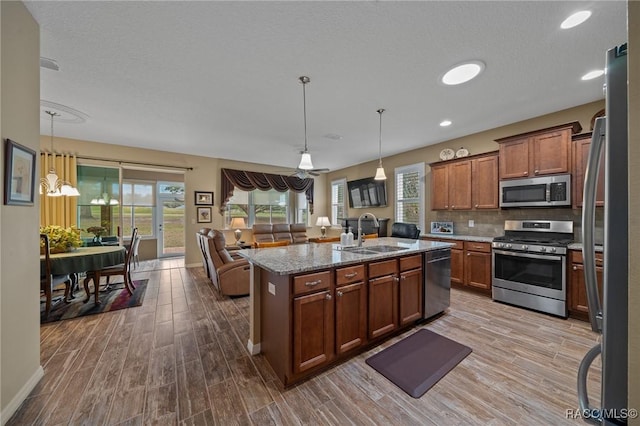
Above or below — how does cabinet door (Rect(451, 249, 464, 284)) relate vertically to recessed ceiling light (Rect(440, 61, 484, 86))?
below

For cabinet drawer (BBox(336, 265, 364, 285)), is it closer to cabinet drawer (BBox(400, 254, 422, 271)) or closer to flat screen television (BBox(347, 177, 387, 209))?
cabinet drawer (BBox(400, 254, 422, 271))

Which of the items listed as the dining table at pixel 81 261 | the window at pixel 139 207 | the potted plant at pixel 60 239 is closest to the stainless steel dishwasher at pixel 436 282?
the dining table at pixel 81 261

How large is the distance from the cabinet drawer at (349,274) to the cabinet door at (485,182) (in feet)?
10.1

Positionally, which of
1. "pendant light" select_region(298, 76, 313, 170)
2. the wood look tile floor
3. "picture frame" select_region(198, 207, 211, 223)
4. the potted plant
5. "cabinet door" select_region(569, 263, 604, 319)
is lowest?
the wood look tile floor

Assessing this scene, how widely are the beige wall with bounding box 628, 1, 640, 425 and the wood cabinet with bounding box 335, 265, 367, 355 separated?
1.58 meters

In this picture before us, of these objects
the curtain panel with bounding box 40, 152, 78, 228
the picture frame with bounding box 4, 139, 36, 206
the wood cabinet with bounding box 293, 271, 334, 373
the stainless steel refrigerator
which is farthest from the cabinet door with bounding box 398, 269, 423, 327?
the curtain panel with bounding box 40, 152, 78, 228

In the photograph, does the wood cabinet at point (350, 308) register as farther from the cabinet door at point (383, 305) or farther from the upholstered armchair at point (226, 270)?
the upholstered armchair at point (226, 270)

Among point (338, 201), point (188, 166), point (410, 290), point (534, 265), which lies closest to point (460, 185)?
point (534, 265)

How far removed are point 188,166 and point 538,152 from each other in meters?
6.98

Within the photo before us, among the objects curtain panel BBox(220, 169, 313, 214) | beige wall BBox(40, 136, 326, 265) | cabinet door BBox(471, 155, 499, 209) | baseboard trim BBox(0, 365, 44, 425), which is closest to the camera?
baseboard trim BBox(0, 365, 44, 425)

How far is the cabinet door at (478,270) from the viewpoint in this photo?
3706 mm

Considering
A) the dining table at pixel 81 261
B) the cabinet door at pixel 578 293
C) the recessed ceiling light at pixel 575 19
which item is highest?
the recessed ceiling light at pixel 575 19

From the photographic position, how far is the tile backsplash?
3319 mm

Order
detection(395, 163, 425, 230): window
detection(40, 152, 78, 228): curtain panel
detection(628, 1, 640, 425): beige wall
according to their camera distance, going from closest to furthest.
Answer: detection(628, 1, 640, 425): beige wall → detection(40, 152, 78, 228): curtain panel → detection(395, 163, 425, 230): window
